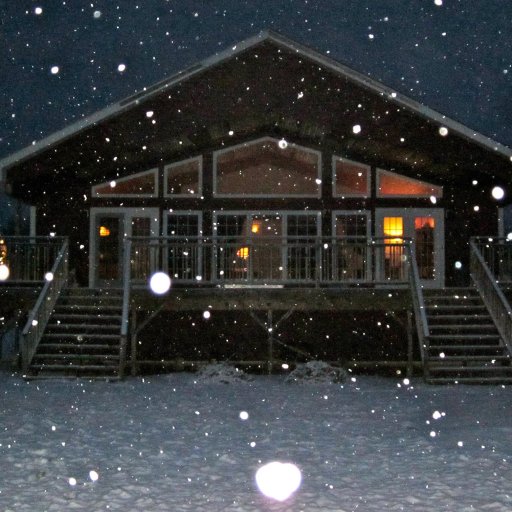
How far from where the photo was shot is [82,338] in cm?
1698

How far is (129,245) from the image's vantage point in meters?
18.0

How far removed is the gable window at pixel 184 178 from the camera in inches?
812

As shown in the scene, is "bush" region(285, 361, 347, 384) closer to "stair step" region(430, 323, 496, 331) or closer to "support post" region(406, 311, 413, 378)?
"support post" region(406, 311, 413, 378)

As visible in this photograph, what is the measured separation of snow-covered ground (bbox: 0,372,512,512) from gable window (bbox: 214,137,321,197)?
6335 millimetres

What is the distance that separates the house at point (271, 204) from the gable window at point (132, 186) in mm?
33

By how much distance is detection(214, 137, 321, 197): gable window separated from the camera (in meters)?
20.5

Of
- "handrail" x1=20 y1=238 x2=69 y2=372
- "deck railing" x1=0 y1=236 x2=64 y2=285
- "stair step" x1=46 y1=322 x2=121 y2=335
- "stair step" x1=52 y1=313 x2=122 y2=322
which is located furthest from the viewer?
"deck railing" x1=0 y1=236 x2=64 y2=285

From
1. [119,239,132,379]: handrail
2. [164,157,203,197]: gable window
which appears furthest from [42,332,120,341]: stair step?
[164,157,203,197]: gable window

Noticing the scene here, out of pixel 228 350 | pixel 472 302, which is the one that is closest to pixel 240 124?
pixel 228 350

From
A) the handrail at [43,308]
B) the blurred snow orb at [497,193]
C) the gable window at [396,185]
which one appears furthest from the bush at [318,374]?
the blurred snow orb at [497,193]

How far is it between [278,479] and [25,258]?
12.3 meters

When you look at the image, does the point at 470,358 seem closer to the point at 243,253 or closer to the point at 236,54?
the point at 243,253

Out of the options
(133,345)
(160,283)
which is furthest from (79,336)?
(160,283)

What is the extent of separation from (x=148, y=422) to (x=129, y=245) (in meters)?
7.08
